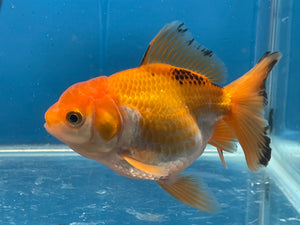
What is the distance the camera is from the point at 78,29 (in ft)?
5.09

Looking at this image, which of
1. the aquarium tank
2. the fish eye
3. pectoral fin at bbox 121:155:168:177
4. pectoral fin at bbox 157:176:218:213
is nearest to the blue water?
the aquarium tank

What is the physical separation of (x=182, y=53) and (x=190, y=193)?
0.27m

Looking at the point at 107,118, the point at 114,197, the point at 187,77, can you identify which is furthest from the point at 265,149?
the point at 114,197

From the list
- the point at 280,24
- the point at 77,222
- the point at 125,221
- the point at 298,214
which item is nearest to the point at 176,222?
the point at 125,221

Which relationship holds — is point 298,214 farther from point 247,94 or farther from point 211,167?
point 247,94

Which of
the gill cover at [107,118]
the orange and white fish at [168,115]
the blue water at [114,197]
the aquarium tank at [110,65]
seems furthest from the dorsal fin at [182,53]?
the aquarium tank at [110,65]

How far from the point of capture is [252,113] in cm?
62

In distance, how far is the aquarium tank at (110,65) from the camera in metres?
1.24

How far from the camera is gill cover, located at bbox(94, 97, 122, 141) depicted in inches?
18.7

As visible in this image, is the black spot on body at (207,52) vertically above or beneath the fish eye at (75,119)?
above

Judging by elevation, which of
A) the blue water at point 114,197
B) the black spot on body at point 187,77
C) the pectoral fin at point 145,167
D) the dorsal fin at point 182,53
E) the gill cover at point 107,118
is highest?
the dorsal fin at point 182,53

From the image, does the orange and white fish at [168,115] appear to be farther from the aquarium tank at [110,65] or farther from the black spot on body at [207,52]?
the aquarium tank at [110,65]

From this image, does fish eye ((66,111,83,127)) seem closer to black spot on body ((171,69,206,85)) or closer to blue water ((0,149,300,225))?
black spot on body ((171,69,206,85))

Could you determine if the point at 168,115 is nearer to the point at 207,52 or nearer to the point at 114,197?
the point at 207,52
